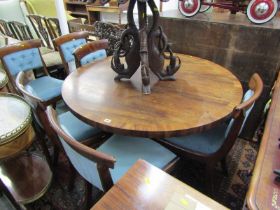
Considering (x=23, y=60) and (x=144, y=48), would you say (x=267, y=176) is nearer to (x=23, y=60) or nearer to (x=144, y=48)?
(x=144, y=48)

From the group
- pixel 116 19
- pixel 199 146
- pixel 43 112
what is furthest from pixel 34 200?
pixel 116 19

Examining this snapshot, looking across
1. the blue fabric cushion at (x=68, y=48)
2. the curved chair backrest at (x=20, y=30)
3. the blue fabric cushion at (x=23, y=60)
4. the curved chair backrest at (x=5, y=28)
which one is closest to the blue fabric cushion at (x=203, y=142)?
the blue fabric cushion at (x=68, y=48)

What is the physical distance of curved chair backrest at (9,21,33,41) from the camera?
309 centimetres

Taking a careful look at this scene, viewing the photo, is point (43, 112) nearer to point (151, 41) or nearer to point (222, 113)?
point (151, 41)

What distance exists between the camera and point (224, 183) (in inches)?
64.2

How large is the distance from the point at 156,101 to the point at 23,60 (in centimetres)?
153

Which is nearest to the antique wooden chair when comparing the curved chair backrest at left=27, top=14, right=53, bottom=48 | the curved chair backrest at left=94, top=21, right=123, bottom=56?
the curved chair backrest at left=94, top=21, right=123, bottom=56

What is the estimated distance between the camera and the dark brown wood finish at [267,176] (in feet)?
2.06

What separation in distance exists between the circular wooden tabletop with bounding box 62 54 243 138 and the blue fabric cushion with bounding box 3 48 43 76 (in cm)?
78

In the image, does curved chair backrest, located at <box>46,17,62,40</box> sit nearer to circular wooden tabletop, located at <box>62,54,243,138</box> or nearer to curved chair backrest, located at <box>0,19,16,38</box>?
curved chair backrest, located at <box>0,19,16,38</box>

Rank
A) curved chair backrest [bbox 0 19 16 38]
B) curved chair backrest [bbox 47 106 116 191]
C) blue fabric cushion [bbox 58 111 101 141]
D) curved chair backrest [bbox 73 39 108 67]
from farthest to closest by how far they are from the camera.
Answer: curved chair backrest [bbox 0 19 16 38]
curved chair backrest [bbox 73 39 108 67]
blue fabric cushion [bbox 58 111 101 141]
curved chair backrest [bbox 47 106 116 191]

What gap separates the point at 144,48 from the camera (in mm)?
1332

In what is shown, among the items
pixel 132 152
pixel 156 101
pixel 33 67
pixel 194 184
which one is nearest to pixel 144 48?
pixel 156 101

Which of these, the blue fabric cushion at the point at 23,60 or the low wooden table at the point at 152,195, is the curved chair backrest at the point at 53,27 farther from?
the low wooden table at the point at 152,195
